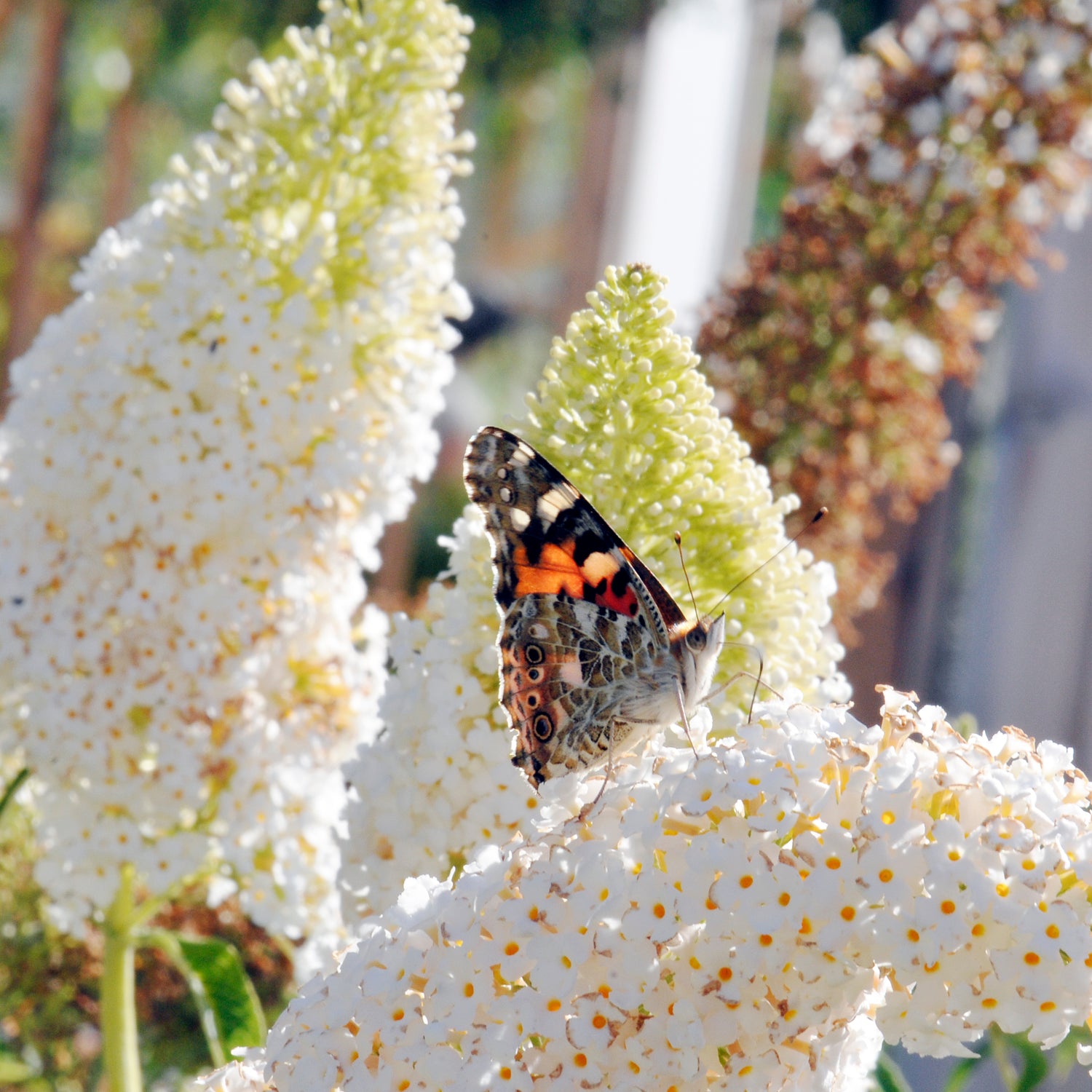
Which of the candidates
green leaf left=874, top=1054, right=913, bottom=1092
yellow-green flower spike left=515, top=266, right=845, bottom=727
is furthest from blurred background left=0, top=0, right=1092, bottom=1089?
green leaf left=874, top=1054, right=913, bottom=1092

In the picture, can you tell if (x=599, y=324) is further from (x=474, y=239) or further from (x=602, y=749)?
(x=474, y=239)

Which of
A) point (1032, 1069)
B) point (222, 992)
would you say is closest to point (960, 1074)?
point (1032, 1069)

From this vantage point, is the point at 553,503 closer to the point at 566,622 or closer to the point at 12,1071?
the point at 566,622

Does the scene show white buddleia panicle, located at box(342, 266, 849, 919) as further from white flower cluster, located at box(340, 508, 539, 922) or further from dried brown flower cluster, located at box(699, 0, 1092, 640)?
dried brown flower cluster, located at box(699, 0, 1092, 640)

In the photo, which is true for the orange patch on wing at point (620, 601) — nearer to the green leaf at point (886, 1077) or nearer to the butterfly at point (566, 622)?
the butterfly at point (566, 622)

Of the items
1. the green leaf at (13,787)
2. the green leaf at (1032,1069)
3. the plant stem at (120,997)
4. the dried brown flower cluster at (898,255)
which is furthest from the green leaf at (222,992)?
the dried brown flower cluster at (898,255)

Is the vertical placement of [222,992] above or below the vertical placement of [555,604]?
below
